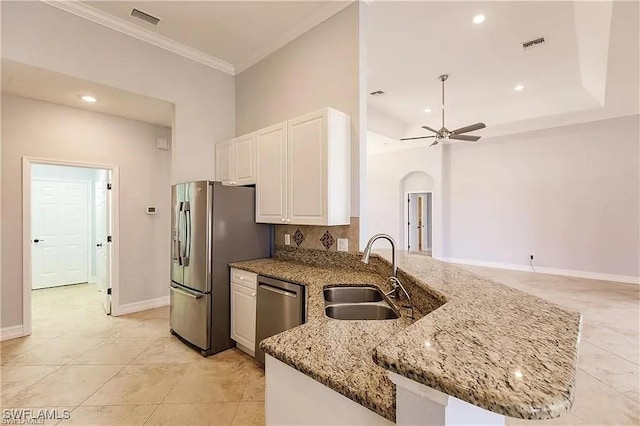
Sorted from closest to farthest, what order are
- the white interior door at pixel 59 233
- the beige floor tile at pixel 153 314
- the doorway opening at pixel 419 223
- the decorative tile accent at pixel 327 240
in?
1. the decorative tile accent at pixel 327 240
2. the beige floor tile at pixel 153 314
3. the white interior door at pixel 59 233
4. the doorway opening at pixel 419 223

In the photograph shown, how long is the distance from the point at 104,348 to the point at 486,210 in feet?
25.2

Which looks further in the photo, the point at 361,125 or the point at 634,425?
the point at 361,125

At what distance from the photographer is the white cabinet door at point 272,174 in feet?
9.89

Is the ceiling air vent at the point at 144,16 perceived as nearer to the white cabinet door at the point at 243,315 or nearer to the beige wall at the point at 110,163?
the beige wall at the point at 110,163

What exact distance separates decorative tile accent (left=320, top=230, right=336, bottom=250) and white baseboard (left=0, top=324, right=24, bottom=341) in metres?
3.59

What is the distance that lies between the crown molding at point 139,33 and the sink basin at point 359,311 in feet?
11.5

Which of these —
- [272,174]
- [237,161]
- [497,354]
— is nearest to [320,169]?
[272,174]

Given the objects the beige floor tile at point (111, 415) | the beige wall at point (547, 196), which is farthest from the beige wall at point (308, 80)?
the beige wall at point (547, 196)

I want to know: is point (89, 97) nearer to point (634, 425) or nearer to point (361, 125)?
point (361, 125)

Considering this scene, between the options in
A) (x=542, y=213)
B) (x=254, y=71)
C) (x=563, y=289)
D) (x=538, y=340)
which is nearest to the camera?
→ (x=538, y=340)

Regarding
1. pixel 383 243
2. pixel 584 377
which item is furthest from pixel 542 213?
pixel 584 377

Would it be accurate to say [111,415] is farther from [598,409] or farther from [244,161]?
[598,409]

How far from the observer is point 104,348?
10.2 ft

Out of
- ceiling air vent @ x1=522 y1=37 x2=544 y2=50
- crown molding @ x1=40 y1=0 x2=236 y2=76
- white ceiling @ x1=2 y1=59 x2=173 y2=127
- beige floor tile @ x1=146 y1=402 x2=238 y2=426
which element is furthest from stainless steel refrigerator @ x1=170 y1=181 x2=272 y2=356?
ceiling air vent @ x1=522 y1=37 x2=544 y2=50
